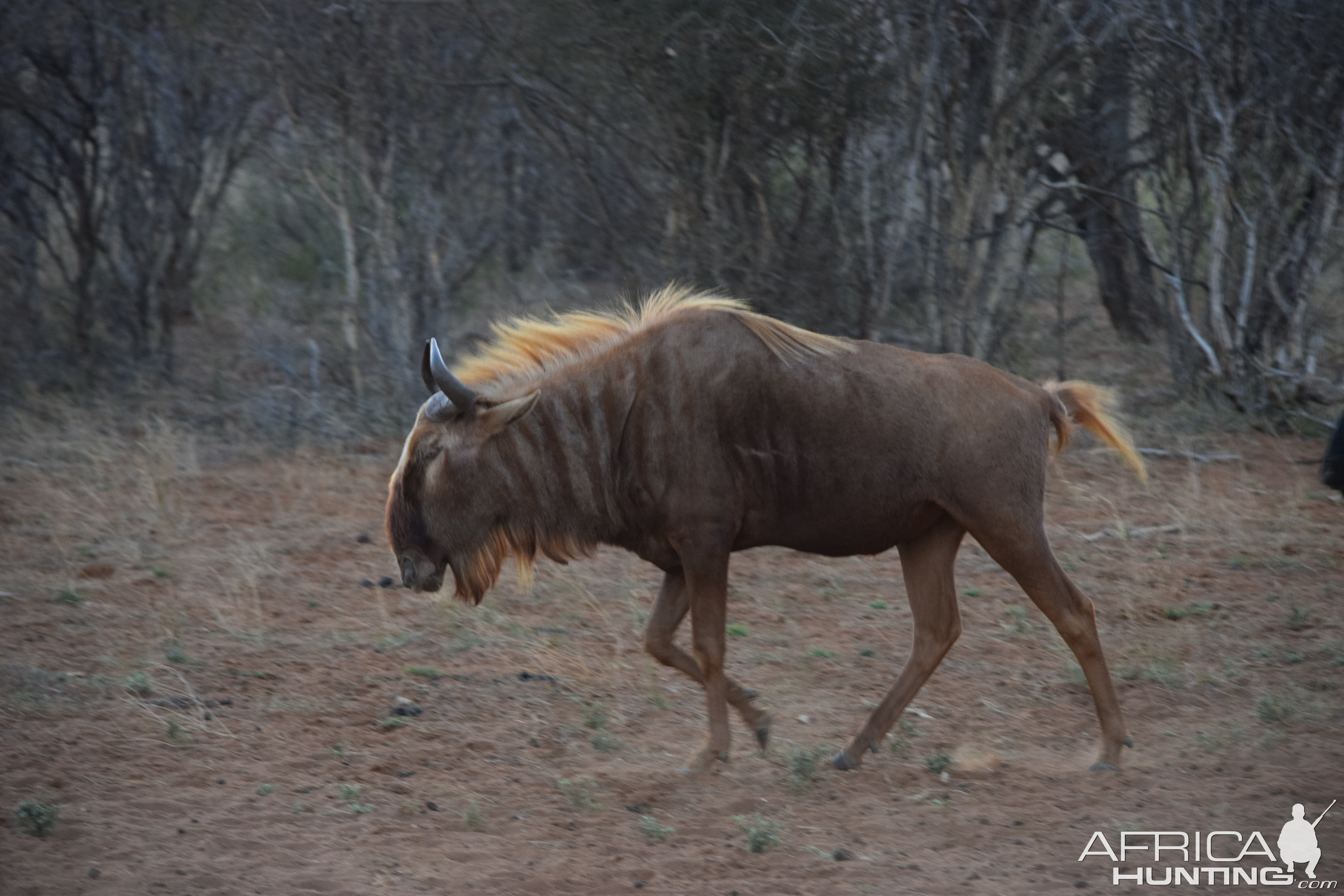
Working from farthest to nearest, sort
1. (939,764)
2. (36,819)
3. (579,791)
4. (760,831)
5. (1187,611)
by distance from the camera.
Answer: (1187,611), (939,764), (579,791), (36,819), (760,831)

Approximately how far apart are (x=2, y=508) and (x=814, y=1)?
705cm

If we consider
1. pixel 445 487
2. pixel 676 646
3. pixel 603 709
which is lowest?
pixel 603 709

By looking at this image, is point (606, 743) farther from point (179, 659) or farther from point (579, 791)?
point (179, 659)

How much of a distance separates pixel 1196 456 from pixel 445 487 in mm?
6868

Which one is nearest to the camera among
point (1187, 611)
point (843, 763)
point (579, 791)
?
point (579, 791)

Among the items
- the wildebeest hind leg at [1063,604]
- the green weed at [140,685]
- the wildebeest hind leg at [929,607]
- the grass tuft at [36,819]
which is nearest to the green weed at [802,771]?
the wildebeest hind leg at [929,607]

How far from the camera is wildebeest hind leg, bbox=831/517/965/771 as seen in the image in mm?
5113

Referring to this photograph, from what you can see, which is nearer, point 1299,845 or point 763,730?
point 1299,845

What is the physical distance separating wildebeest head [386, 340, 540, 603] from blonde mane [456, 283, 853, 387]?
0.23m

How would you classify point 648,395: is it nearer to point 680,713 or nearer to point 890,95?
point 680,713

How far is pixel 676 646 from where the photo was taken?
5219 mm

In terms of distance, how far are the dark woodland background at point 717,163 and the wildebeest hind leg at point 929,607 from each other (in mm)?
5315

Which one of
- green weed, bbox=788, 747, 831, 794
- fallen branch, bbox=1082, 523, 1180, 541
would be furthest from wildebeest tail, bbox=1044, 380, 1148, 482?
fallen branch, bbox=1082, 523, 1180, 541

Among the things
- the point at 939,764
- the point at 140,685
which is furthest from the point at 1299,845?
the point at 140,685
